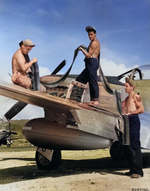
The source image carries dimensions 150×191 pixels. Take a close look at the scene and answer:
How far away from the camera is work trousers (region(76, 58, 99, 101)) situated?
4.25 meters

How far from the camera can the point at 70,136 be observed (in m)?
3.98

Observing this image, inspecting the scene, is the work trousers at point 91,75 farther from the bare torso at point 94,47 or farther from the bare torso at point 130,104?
the bare torso at point 130,104

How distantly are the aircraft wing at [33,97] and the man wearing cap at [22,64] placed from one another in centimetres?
15

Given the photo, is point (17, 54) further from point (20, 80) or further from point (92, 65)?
point (92, 65)

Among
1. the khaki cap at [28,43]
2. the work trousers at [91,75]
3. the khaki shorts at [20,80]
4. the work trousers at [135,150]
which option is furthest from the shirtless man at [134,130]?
the khaki cap at [28,43]

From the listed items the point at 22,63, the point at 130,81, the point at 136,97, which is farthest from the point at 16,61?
the point at 136,97

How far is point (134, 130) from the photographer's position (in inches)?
167

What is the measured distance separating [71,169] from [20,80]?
1.74 meters

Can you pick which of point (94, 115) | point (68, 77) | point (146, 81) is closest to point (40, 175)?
point (94, 115)

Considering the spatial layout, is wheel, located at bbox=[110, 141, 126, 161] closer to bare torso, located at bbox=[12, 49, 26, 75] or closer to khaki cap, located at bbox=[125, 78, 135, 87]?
khaki cap, located at bbox=[125, 78, 135, 87]

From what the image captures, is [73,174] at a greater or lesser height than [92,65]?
lesser

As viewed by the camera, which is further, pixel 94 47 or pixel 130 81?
pixel 130 81

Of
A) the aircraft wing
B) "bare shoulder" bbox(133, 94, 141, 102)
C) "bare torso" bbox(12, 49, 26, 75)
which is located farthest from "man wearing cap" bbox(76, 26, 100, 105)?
"bare torso" bbox(12, 49, 26, 75)

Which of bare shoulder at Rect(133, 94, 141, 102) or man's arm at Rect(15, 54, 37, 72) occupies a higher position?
man's arm at Rect(15, 54, 37, 72)
